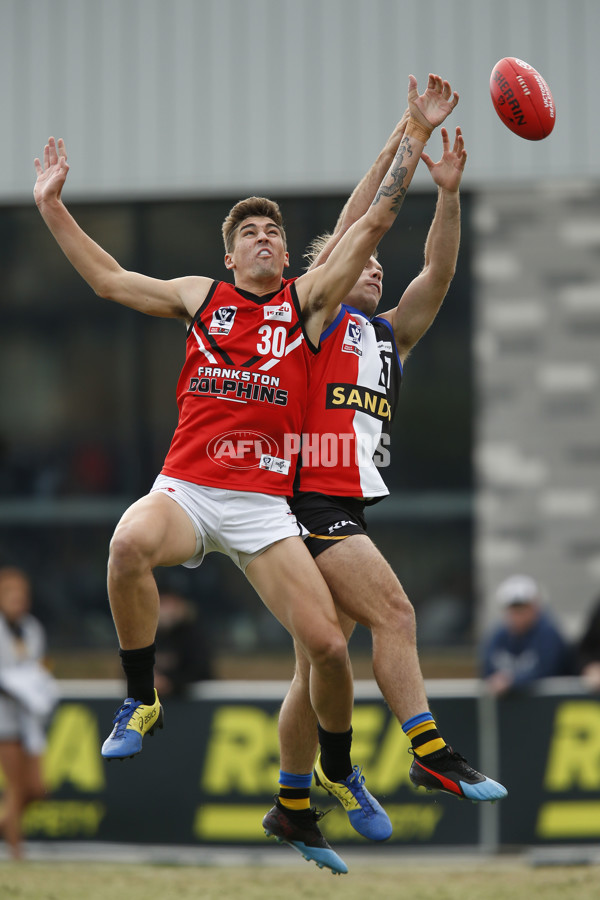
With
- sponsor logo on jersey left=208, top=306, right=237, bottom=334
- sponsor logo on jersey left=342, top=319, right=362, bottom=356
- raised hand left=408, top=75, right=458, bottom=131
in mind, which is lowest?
sponsor logo on jersey left=342, top=319, right=362, bottom=356

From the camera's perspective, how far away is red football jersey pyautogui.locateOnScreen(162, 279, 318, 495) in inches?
249

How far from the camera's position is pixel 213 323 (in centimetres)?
644

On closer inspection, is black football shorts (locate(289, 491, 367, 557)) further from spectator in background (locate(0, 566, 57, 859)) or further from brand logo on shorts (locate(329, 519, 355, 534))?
spectator in background (locate(0, 566, 57, 859))

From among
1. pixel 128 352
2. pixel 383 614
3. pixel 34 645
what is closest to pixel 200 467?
pixel 383 614

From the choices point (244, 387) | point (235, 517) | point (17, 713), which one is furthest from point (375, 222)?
point (17, 713)

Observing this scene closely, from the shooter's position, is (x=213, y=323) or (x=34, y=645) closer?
(x=213, y=323)

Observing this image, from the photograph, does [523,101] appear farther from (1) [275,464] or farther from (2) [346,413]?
(1) [275,464]

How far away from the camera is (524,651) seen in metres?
11.4

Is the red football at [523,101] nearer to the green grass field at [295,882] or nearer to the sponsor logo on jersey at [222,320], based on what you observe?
the sponsor logo on jersey at [222,320]

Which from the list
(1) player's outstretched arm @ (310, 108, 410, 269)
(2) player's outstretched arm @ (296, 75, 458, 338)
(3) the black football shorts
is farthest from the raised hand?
(3) the black football shorts

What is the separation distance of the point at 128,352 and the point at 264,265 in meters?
8.25

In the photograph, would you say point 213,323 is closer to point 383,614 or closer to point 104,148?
point 383,614

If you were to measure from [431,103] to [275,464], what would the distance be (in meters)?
2.04

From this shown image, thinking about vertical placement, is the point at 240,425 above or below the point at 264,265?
below
